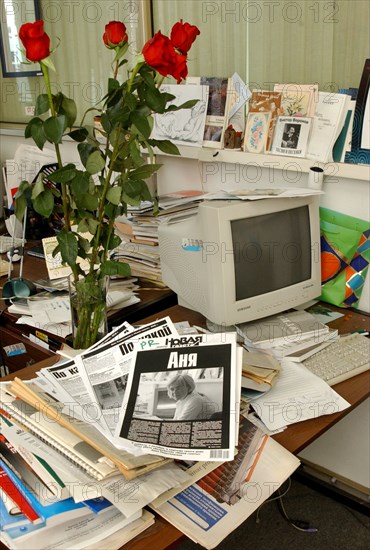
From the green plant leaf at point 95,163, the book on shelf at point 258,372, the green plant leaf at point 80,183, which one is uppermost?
the green plant leaf at point 95,163

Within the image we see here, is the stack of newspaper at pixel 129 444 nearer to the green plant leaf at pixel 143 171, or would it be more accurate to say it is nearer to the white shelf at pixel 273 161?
the green plant leaf at pixel 143 171

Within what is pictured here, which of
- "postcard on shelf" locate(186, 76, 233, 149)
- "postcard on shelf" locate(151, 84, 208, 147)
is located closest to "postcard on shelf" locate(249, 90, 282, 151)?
"postcard on shelf" locate(186, 76, 233, 149)

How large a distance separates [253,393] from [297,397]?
11 cm

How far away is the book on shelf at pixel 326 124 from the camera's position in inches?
71.7

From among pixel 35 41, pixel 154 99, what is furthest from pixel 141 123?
pixel 35 41

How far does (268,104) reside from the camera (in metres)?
2.02

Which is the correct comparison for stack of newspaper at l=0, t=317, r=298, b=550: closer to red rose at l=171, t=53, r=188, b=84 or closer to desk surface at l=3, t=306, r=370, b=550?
desk surface at l=3, t=306, r=370, b=550

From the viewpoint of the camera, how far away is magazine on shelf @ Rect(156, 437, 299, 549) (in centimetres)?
103

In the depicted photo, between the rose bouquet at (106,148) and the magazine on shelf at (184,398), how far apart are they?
0.31 metres

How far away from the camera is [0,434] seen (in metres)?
1.22

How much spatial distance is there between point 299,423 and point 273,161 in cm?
99

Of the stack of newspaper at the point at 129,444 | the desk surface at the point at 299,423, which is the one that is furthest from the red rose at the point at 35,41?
the desk surface at the point at 299,423

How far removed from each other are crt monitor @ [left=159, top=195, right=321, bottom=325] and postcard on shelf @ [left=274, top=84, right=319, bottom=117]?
333mm

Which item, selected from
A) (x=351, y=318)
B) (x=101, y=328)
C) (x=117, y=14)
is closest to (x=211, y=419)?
(x=101, y=328)
